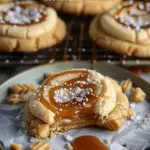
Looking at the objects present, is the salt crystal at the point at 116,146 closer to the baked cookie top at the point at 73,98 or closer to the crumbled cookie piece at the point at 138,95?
the baked cookie top at the point at 73,98

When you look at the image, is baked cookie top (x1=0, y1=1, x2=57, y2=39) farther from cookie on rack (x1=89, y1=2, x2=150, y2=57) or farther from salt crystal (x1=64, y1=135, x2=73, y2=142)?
salt crystal (x1=64, y1=135, x2=73, y2=142)

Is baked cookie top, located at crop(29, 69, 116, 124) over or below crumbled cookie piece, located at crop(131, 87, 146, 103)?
over

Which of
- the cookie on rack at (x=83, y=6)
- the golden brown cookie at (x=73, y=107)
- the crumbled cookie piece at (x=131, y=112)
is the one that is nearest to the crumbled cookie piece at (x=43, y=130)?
the golden brown cookie at (x=73, y=107)

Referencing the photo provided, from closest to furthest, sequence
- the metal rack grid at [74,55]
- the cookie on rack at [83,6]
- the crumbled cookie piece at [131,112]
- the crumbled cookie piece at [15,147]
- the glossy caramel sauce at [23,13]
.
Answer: the crumbled cookie piece at [15,147] < the crumbled cookie piece at [131,112] < the metal rack grid at [74,55] < the glossy caramel sauce at [23,13] < the cookie on rack at [83,6]

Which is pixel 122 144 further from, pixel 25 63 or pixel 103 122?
pixel 25 63

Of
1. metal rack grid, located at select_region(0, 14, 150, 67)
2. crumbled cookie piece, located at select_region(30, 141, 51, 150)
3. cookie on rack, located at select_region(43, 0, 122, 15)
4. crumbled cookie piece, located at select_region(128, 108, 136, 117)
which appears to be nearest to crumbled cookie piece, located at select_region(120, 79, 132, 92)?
crumbled cookie piece, located at select_region(128, 108, 136, 117)

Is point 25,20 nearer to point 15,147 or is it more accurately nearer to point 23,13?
point 23,13
